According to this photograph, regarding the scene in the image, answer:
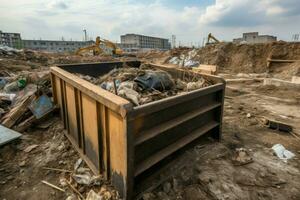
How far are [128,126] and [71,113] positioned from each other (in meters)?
1.67

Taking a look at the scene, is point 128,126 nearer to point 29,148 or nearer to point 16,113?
point 29,148

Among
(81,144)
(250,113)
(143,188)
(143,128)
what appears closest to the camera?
(143,128)

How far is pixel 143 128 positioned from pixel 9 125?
300cm

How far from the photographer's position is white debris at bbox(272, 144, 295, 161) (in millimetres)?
2871

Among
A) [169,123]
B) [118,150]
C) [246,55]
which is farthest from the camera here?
[246,55]

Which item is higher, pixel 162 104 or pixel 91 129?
pixel 162 104

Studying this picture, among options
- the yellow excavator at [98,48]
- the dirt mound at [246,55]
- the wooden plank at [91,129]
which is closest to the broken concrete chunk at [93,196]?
the wooden plank at [91,129]

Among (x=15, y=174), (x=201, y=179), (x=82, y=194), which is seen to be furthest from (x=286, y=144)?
(x=15, y=174)

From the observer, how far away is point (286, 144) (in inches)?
130

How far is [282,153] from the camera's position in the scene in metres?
2.94

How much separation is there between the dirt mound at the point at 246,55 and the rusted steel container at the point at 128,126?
1202 cm

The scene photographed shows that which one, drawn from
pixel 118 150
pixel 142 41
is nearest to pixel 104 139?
pixel 118 150

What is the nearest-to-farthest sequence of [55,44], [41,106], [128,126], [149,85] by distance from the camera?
[128,126] < [149,85] < [41,106] < [55,44]

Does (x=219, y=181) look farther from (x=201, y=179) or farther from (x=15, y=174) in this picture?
(x=15, y=174)
